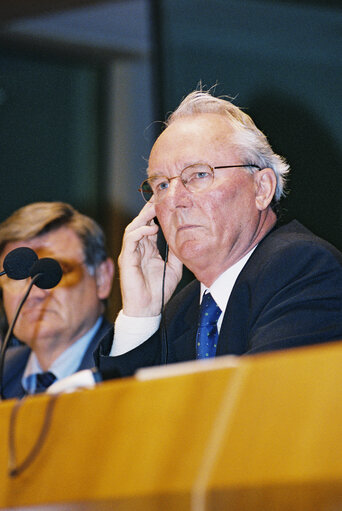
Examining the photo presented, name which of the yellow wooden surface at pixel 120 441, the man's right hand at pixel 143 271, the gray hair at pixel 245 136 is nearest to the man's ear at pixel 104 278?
the man's right hand at pixel 143 271

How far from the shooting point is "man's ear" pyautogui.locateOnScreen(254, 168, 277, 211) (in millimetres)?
2160

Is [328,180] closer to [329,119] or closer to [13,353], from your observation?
[329,119]

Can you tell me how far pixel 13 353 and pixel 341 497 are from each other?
2.52 metres

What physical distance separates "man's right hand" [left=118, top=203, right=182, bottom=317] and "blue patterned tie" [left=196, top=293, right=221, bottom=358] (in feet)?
0.72

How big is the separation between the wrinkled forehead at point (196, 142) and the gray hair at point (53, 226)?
993 mm

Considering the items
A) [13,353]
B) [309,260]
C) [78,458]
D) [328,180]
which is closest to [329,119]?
[328,180]

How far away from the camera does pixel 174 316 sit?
7.43 ft

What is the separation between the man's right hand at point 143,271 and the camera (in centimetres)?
225

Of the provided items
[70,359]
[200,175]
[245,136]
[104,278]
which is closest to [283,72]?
[104,278]

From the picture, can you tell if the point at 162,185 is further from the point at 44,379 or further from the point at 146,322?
the point at 44,379

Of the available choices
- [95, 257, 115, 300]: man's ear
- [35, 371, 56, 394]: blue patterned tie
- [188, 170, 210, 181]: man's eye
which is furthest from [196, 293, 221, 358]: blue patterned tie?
[95, 257, 115, 300]: man's ear

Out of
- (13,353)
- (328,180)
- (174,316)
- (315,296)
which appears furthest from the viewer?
(328,180)

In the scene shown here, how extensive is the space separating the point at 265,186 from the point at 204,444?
4.43 feet

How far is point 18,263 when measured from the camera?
1914mm
